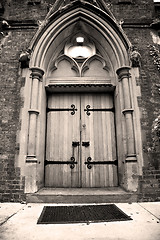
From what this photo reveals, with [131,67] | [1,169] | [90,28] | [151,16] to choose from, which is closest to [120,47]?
[131,67]

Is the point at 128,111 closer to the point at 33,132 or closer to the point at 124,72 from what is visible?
the point at 124,72

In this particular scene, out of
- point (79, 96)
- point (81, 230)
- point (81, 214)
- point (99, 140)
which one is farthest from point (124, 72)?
point (81, 230)

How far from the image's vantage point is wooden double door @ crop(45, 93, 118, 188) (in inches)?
158

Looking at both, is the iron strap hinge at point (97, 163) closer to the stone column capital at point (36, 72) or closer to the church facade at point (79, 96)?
the church facade at point (79, 96)

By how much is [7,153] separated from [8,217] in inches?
61.9

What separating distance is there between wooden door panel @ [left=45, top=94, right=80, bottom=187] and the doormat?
4.06 feet

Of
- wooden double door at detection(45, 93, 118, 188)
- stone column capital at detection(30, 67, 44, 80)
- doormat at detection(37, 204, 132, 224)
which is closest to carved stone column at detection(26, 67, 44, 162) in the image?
stone column capital at detection(30, 67, 44, 80)

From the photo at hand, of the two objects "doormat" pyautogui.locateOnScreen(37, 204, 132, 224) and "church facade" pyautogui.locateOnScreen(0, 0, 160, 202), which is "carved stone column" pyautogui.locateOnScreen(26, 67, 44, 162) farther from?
"doormat" pyautogui.locateOnScreen(37, 204, 132, 224)

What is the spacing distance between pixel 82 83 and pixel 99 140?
1.44 meters

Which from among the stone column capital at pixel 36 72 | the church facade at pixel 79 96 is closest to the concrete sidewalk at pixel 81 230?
the church facade at pixel 79 96

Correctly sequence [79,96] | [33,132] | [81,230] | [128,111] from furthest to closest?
[79,96]
[128,111]
[33,132]
[81,230]

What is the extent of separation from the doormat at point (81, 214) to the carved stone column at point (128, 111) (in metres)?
1.15

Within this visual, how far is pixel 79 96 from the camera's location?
14.9ft

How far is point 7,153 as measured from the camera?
3.58m
